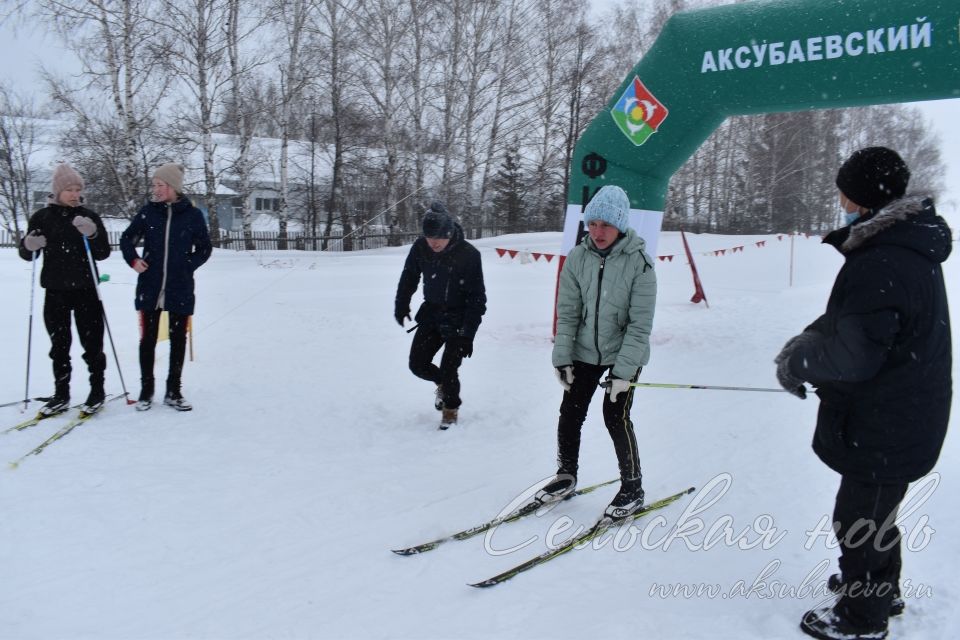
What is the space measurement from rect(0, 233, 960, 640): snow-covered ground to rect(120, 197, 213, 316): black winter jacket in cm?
86

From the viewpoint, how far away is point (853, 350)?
87.5 inches

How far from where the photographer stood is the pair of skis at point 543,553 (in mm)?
3018

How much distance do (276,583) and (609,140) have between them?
5916 mm

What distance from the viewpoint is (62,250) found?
4.88 m

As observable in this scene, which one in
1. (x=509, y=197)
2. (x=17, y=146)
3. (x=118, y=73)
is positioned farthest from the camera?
(x=17, y=146)

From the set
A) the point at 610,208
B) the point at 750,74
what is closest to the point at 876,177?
the point at 610,208

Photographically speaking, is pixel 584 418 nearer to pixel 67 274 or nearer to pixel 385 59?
pixel 67 274

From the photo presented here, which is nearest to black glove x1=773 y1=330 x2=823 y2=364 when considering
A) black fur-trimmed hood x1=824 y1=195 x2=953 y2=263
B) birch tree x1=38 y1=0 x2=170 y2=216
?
black fur-trimmed hood x1=824 y1=195 x2=953 y2=263

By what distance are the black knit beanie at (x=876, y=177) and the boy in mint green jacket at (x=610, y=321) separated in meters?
1.12

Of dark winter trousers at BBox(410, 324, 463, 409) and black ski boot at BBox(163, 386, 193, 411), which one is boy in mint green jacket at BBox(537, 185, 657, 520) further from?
black ski boot at BBox(163, 386, 193, 411)

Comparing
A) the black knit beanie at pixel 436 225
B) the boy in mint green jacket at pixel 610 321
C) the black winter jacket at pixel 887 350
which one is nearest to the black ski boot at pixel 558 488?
the boy in mint green jacket at pixel 610 321

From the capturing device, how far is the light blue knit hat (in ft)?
11.1

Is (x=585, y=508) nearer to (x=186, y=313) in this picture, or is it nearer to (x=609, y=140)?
(x=186, y=313)

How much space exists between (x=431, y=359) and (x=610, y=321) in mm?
1896
